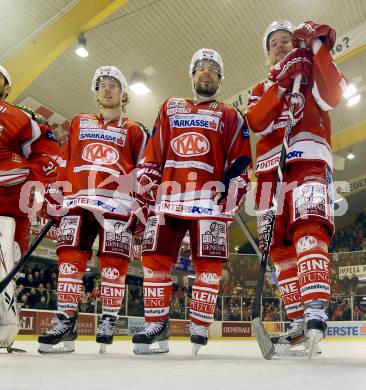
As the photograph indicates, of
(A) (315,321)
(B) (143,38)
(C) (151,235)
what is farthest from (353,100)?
(A) (315,321)

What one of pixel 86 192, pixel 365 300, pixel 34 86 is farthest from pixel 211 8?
pixel 365 300

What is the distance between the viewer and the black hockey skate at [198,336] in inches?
89.3

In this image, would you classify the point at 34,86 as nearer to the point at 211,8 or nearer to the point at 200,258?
the point at 211,8

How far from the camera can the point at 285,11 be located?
7516 mm

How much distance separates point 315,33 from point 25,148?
1634 millimetres

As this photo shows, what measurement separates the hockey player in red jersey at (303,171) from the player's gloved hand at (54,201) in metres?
1.06

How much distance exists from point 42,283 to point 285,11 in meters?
6.40

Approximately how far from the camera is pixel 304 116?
221 centimetres

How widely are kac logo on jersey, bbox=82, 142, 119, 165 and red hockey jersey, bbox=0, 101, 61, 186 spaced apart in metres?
0.22

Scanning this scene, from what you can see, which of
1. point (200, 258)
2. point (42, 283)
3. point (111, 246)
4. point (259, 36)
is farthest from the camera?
point (42, 283)

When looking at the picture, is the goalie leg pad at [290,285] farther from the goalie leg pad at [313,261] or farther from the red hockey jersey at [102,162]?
the red hockey jersey at [102,162]

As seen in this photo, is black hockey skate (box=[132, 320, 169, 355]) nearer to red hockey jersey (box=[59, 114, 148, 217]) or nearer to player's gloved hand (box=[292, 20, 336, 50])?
red hockey jersey (box=[59, 114, 148, 217])

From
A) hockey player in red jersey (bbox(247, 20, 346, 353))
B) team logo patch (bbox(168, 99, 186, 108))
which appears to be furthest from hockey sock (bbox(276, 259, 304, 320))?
team logo patch (bbox(168, 99, 186, 108))

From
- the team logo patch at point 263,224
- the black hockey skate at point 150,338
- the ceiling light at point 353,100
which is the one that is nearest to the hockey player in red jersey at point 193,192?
the black hockey skate at point 150,338
